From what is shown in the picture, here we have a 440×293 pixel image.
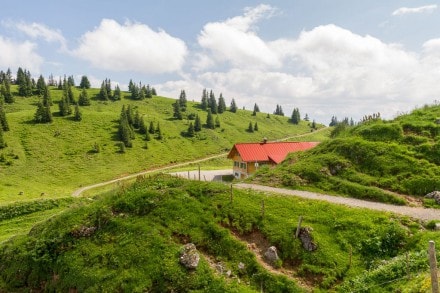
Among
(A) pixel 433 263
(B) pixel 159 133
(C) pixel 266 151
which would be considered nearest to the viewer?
(A) pixel 433 263

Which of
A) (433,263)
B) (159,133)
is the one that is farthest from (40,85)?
(433,263)

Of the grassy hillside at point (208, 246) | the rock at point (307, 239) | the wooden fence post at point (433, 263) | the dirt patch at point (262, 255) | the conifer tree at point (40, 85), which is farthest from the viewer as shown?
the conifer tree at point (40, 85)

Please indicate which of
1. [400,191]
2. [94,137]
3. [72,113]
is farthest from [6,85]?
[400,191]

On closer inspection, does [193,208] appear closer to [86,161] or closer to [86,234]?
[86,234]

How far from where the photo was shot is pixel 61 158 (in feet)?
346

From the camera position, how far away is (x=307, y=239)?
25047 mm

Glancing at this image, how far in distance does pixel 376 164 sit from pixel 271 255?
774 inches

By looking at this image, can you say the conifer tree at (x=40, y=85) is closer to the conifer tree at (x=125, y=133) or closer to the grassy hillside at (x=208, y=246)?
the conifer tree at (x=125, y=133)

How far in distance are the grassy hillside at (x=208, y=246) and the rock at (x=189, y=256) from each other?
0.34 metres

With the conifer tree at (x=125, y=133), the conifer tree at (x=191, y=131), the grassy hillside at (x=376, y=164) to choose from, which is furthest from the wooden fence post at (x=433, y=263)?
the conifer tree at (x=191, y=131)

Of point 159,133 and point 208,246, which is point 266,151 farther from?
point 159,133

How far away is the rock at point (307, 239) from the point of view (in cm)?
2456

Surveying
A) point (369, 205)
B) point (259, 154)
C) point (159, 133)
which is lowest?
point (159, 133)

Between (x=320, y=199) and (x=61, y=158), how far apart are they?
92.8 m
